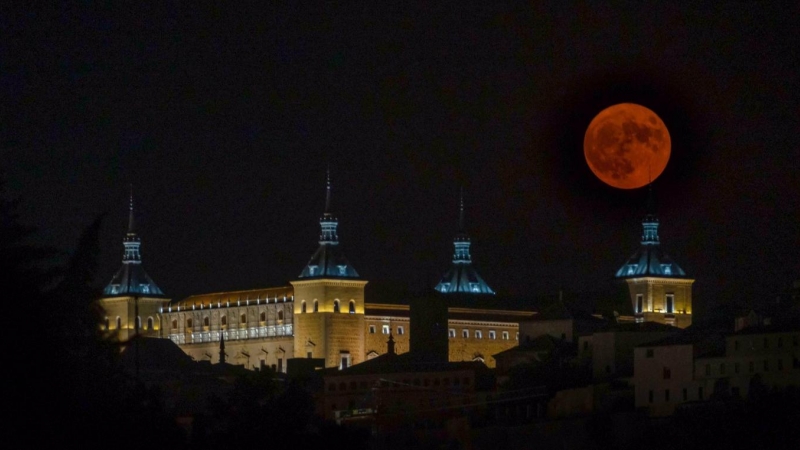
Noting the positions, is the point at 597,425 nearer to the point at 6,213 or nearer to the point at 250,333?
the point at 6,213

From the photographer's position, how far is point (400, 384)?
112750 mm

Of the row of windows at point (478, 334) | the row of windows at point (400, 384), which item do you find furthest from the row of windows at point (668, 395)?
the row of windows at point (478, 334)

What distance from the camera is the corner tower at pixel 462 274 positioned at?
557ft

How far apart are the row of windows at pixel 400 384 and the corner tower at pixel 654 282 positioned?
144 feet

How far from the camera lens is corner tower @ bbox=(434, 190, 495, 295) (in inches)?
6678

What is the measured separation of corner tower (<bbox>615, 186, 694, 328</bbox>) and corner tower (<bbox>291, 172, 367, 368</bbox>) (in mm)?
17835

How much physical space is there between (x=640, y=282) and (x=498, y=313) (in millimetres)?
9891

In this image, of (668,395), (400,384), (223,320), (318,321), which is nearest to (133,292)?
(223,320)

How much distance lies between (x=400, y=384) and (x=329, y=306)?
125ft

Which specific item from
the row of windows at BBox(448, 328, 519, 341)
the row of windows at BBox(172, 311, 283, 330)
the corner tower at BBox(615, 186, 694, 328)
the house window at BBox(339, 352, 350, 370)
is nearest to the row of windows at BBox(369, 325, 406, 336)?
the row of windows at BBox(448, 328, 519, 341)

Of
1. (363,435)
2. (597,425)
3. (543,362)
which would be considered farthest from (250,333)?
(363,435)

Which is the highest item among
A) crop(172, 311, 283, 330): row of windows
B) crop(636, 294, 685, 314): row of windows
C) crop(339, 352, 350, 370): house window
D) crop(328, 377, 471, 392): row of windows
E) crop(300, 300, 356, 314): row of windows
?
crop(636, 294, 685, 314): row of windows

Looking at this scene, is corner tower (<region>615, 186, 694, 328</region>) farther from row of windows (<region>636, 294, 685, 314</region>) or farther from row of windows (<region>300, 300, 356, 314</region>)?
row of windows (<region>300, 300, 356, 314</region>)

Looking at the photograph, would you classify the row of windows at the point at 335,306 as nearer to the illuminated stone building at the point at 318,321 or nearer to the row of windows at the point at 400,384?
the illuminated stone building at the point at 318,321
